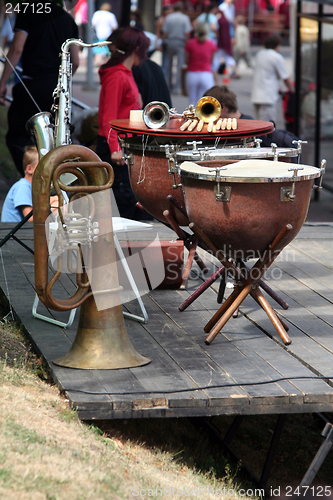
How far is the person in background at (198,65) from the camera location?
11398mm

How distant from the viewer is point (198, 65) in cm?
1154

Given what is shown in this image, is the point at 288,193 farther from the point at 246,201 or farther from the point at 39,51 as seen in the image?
the point at 39,51

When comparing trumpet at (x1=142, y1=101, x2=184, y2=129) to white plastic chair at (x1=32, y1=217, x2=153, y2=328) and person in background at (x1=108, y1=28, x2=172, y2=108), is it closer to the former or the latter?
white plastic chair at (x1=32, y1=217, x2=153, y2=328)

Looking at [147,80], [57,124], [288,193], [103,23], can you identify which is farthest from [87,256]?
[103,23]

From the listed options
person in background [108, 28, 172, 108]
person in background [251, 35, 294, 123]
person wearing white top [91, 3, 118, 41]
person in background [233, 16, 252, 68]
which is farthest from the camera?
person in background [233, 16, 252, 68]

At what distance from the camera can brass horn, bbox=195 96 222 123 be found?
436 cm

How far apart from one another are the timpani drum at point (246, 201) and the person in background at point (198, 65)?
26.6 feet

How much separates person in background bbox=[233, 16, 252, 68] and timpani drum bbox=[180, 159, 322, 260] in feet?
61.0

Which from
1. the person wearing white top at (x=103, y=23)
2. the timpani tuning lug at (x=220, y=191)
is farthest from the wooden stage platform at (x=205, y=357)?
the person wearing white top at (x=103, y=23)

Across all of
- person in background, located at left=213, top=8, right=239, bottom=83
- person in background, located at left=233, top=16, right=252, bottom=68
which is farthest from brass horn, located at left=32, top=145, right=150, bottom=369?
person in background, located at left=233, top=16, right=252, bottom=68

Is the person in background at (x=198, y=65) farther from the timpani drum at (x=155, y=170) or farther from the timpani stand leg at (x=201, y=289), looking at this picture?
the timpani stand leg at (x=201, y=289)

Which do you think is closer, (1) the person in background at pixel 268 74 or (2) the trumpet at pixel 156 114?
(2) the trumpet at pixel 156 114

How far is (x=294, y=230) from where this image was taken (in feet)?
11.9

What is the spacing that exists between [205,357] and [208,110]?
5.61 ft
